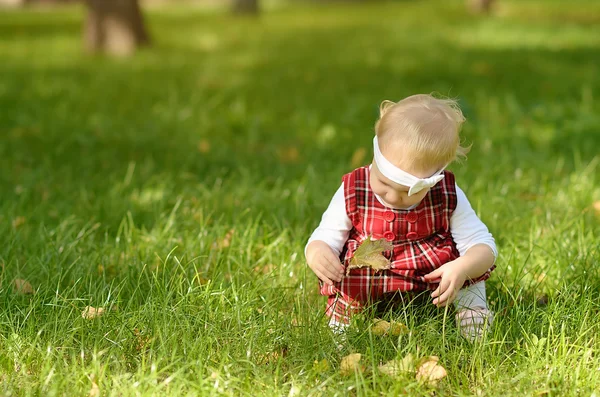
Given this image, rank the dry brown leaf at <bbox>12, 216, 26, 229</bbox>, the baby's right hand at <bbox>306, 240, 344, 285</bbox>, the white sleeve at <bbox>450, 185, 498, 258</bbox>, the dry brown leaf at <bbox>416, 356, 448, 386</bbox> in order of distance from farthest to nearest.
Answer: the dry brown leaf at <bbox>12, 216, 26, 229</bbox>, the white sleeve at <bbox>450, 185, 498, 258</bbox>, the baby's right hand at <bbox>306, 240, 344, 285</bbox>, the dry brown leaf at <bbox>416, 356, 448, 386</bbox>

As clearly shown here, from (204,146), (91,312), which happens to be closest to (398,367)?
(91,312)

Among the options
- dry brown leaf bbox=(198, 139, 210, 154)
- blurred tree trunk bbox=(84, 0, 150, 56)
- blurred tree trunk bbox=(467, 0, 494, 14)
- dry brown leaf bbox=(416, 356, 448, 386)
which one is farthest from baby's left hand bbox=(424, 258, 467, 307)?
blurred tree trunk bbox=(467, 0, 494, 14)

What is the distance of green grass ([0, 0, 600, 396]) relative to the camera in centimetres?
225

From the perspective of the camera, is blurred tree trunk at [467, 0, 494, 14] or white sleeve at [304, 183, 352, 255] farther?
blurred tree trunk at [467, 0, 494, 14]

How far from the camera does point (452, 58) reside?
8.50 m

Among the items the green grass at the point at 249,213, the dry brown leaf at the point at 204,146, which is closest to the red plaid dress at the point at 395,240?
the green grass at the point at 249,213

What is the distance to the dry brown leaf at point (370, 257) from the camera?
241 centimetres

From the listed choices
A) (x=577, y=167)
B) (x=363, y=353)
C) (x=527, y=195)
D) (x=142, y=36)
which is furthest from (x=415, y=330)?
(x=142, y=36)

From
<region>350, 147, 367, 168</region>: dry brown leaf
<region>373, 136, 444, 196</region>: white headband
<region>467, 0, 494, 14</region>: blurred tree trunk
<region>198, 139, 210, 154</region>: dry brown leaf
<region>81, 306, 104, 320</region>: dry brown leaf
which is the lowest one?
<region>350, 147, 367, 168</region>: dry brown leaf

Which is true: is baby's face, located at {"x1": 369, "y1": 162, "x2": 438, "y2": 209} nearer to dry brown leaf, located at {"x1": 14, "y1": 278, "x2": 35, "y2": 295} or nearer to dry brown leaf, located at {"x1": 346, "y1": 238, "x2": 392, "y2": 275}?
dry brown leaf, located at {"x1": 346, "y1": 238, "x2": 392, "y2": 275}

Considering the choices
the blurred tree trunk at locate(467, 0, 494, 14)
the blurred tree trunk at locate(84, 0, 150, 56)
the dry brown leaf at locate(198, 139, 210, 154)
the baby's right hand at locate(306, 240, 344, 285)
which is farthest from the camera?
the blurred tree trunk at locate(467, 0, 494, 14)

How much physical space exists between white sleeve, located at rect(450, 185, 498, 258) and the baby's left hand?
146 millimetres

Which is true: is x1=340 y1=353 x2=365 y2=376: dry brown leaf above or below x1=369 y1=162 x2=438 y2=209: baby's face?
below

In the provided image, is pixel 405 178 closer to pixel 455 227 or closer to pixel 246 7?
pixel 455 227
